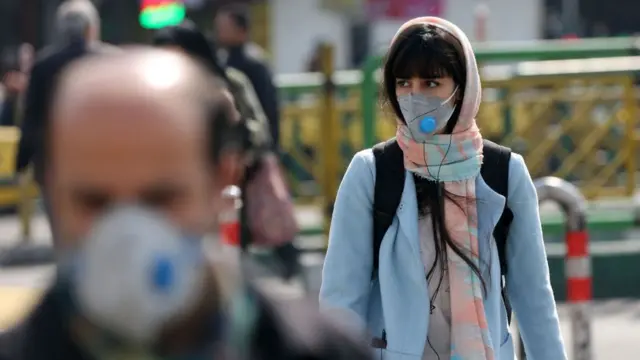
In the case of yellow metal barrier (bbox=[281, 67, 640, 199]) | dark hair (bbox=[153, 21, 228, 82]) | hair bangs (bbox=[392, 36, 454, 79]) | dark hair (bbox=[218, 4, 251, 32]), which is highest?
dark hair (bbox=[153, 21, 228, 82])

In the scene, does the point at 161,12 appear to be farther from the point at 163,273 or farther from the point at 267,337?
the point at 163,273

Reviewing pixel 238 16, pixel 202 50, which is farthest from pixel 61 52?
pixel 202 50

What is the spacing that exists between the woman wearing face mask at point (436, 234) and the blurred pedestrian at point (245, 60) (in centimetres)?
397

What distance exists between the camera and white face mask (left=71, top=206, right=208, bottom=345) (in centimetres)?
112

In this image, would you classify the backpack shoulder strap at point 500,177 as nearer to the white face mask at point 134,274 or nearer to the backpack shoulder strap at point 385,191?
the backpack shoulder strap at point 385,191

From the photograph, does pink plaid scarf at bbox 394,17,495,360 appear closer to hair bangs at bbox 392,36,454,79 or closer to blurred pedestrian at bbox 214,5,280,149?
hair bangs at bbox 392,36,454,79

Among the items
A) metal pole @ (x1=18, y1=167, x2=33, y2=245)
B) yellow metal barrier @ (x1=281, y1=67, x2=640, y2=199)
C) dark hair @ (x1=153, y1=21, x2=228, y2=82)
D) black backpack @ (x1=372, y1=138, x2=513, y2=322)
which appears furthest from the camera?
metal pole @ (x1=18, y1=167, x2=33, y2=245)

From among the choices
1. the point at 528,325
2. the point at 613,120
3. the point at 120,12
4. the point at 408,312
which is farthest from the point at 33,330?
the point at 120,12

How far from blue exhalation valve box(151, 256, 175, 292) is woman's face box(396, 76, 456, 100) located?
1.82m

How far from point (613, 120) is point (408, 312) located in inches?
265

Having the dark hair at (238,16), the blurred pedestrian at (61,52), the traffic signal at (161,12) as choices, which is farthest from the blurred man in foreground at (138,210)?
the dark hair at (238,16)

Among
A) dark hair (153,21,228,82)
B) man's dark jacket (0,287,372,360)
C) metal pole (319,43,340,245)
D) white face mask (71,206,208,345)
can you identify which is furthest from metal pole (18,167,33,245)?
white face mask (71,206,208,345)

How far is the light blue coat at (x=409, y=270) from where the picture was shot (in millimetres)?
2830

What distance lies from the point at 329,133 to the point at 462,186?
19.2ft
